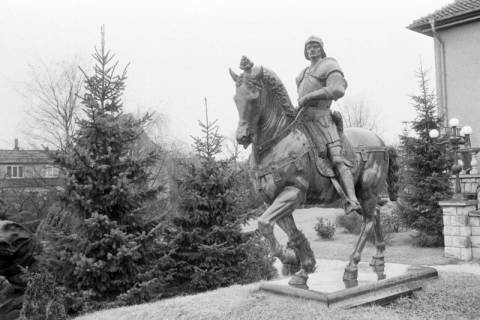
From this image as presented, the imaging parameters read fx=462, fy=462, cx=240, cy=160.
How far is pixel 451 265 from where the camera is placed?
37.5 feet

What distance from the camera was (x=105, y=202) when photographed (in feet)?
25.3

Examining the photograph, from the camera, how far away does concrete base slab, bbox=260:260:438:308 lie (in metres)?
4.74

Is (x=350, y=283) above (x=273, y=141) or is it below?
below

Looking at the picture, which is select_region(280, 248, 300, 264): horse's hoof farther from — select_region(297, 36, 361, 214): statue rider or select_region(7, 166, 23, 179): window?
select_region(7, 166, 23, 179): window

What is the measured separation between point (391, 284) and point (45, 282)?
459 centimetres

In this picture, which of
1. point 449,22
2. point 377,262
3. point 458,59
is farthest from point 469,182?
point 377,262

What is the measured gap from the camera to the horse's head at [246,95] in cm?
470

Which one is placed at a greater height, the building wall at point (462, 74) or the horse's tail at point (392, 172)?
the building wall at point (462, 74)

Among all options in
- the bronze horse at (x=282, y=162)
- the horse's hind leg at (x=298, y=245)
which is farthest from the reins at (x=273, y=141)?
the horse's hind leg at (x=298, y=245)

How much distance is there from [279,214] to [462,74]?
16.4m

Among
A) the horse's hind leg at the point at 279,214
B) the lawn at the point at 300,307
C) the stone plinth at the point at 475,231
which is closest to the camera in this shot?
the lawn at the point at 300,307

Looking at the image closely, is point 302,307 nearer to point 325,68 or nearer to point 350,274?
point 350,274

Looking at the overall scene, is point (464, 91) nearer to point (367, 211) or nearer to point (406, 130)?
point (406, 130)

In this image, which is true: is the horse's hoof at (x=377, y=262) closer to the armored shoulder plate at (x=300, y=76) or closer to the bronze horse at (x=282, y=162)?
the bronze horse at (x=282, y=162)
